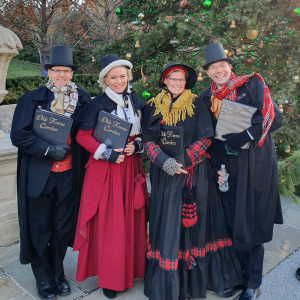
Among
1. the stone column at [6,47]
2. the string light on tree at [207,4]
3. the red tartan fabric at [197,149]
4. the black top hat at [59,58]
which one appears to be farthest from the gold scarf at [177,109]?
the string light on tree at [207,4]

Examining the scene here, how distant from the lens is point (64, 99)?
2.85 m

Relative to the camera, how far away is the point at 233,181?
282 cm

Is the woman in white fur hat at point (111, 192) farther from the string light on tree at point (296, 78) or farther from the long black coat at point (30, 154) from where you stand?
the string light on tree at point (296, 78)

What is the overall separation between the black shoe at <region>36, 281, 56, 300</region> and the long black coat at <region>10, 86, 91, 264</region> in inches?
10.9

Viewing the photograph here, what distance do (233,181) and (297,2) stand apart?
299 cm

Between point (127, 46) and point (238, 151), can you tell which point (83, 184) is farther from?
point (127, 46)

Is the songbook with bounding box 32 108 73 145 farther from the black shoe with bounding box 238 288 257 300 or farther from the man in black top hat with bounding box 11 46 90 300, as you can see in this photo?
the black shoe with bounding box 238 288 257 300

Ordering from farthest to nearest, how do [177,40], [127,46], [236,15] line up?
[127,46] → [177,40] → [236,15]

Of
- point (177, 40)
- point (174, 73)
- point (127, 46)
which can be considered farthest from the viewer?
point (127, 46)

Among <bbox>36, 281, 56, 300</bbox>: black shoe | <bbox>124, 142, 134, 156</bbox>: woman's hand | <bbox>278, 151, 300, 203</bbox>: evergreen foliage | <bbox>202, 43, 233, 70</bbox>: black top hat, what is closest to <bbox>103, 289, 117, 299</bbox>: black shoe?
<bbox>36, 281, 56, 300</bbox>: black shoe

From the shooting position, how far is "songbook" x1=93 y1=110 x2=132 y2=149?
2.77 metres

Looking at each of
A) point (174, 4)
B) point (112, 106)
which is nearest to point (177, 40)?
point (174, 4)

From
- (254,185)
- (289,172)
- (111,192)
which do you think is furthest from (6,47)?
(289,172)

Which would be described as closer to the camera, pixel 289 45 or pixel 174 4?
pixel 289 45
